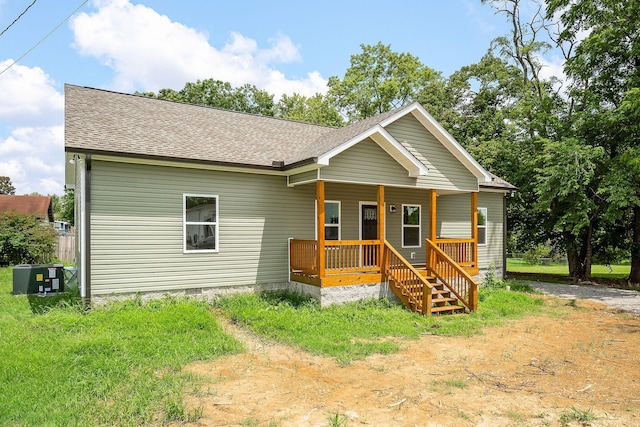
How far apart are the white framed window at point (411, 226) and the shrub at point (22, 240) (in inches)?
656

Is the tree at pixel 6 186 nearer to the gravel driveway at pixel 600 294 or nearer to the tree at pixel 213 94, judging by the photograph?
the tree at pixel 213 94

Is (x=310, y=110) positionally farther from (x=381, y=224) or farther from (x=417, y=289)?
(x=417, y=289)

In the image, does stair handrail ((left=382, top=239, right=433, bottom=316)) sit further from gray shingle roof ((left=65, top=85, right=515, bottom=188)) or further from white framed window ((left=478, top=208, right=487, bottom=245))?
white framed window ((left=478, top=208, right=487, bottom=245))

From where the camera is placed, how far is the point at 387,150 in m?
11.0

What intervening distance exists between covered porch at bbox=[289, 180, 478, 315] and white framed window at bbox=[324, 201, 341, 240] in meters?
1.25

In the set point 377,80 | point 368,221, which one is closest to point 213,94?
point 377,80

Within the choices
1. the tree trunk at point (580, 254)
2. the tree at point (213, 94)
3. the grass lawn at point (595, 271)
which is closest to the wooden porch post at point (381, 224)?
the tree trunk at point (580, 254)

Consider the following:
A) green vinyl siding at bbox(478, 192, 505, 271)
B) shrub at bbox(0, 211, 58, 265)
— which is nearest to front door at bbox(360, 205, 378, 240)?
green vinyl siding at bbox(478, 192, 505, 271)

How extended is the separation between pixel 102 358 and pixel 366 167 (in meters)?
7.30

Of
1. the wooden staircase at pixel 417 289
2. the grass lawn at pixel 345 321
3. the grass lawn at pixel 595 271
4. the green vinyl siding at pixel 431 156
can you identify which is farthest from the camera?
the grass lawn at pixel 595 271

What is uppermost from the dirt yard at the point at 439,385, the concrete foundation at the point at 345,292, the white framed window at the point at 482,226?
the white framed window at the point at 482,226

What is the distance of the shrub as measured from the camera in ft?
60.2

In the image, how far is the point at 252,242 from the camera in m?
10.8

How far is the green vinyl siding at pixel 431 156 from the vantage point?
38.5ft
